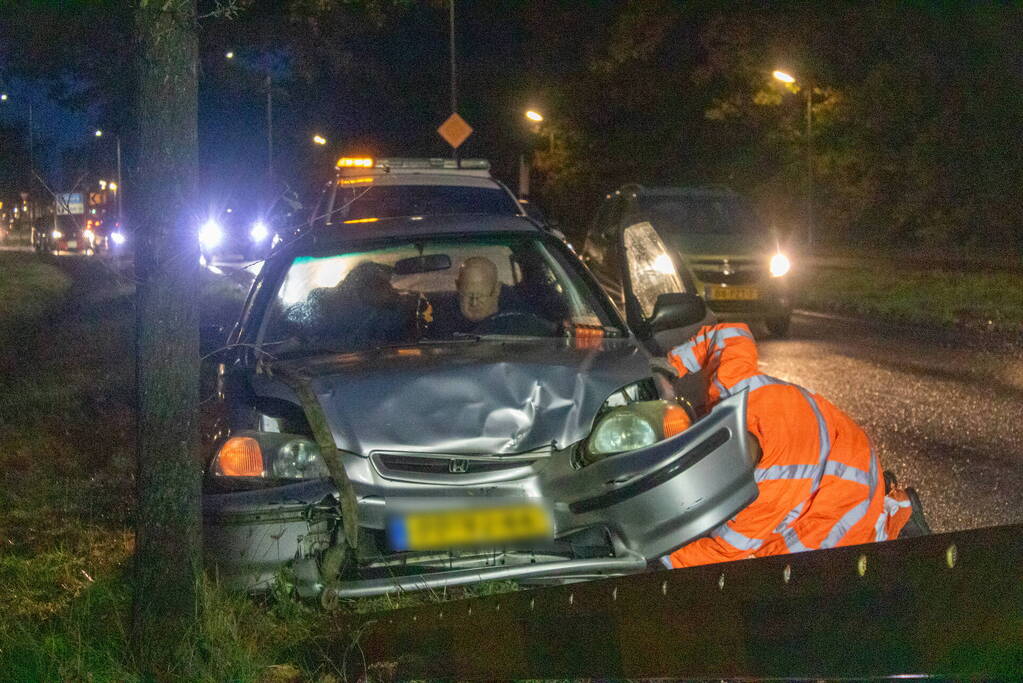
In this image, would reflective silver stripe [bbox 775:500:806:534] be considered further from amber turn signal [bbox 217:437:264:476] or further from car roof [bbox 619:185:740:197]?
car roof [bbox 619:185:740:197]

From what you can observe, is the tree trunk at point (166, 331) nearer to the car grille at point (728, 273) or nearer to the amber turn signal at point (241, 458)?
the amber turn signal at point (241, 458)

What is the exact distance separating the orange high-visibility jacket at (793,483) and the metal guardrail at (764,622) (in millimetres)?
799

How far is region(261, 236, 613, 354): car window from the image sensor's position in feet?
19.4

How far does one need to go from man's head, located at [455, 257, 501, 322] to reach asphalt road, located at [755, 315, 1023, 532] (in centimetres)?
244

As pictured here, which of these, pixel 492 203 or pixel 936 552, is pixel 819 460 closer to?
pixel 936 552

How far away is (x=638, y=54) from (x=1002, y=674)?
33310mm

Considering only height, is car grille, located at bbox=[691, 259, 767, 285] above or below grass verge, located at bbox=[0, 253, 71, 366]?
above

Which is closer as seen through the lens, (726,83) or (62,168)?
(62,168)

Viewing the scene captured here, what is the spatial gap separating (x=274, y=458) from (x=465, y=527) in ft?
2.32

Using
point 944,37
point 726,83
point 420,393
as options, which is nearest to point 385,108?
point 726,83

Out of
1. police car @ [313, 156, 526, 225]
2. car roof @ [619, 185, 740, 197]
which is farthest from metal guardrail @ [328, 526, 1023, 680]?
car roof @ [619, 185, 740, 197]

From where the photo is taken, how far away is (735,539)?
4.41 meters

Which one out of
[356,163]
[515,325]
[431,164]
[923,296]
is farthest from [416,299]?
[923,296]

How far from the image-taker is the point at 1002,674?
88.9 inches
